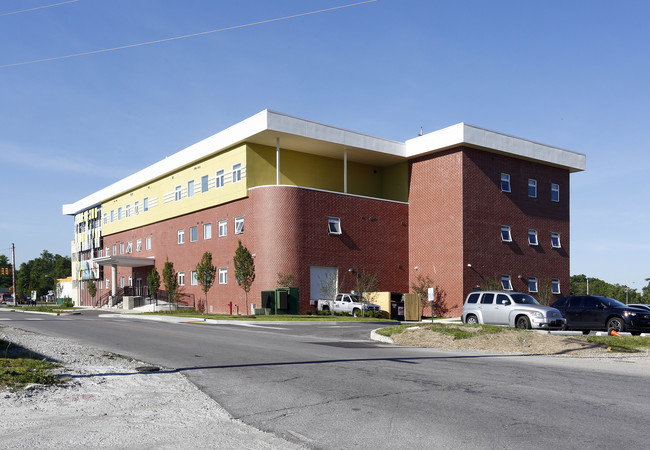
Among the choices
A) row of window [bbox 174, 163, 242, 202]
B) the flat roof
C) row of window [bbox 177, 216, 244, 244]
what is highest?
the flat roof

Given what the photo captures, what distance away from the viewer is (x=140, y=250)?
6147 cm

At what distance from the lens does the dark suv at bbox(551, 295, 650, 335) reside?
2220 centimetres

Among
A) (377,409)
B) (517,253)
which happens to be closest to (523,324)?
(377,409)

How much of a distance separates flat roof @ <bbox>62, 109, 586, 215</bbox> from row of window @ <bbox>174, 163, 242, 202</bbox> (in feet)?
5.52

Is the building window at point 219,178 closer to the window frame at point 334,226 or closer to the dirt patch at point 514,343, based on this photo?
the window frame at point 334,226

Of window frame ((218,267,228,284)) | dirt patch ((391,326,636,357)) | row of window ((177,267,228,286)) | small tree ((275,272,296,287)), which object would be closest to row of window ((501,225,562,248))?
small tree ((275,272,296,287))

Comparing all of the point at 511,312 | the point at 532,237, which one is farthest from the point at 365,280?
the point at 511,312

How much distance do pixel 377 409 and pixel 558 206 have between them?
150ft

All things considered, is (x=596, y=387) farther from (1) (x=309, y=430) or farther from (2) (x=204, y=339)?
(2) (x=204, y=339)

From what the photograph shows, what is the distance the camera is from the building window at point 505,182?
45656mm

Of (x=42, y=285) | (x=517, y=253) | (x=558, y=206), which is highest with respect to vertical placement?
(x=558, y=206)

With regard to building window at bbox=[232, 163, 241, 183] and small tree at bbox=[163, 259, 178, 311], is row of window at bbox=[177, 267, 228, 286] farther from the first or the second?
building window at bbox=[232, 163, 241, 183]

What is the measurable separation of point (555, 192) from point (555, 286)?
7.85 meters

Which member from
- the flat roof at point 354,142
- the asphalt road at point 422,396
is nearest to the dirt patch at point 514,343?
the asphalt road at point 422,396
